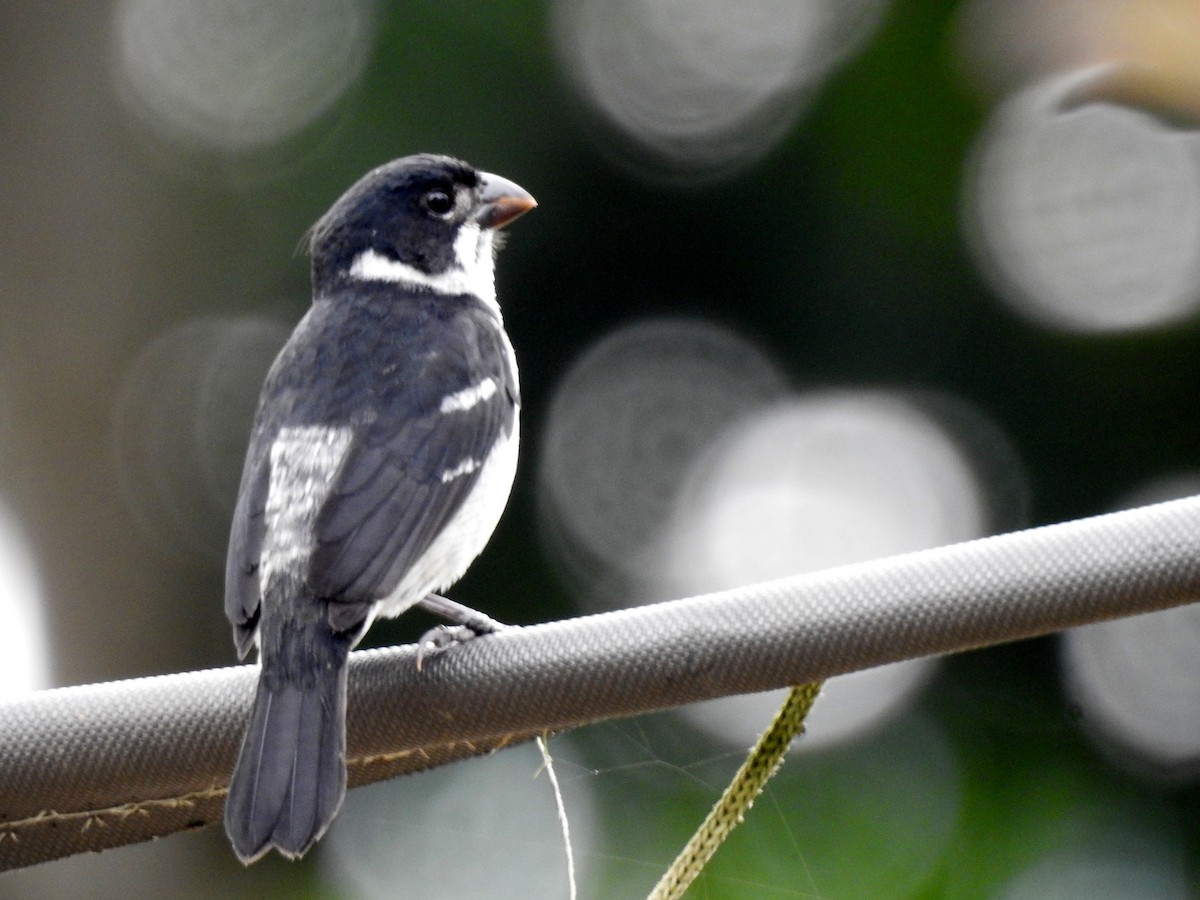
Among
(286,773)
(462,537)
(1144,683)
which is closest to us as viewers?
(286,773)

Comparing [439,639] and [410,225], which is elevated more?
[410,225]

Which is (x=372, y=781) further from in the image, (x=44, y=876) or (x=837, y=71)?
(x=837, y=71)

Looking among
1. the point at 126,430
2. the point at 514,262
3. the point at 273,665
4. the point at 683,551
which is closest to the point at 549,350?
the point at 514,262

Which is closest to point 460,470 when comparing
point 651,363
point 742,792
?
point 742,792

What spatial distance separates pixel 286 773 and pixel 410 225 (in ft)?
6.01

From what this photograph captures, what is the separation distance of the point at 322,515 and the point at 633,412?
639 centimetres

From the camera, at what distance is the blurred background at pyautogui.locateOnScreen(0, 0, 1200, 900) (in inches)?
224

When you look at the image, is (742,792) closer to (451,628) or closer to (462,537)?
(451,628)

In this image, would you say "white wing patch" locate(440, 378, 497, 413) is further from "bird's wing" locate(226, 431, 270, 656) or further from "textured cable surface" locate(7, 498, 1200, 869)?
"textured cable surface" locate(7, 498, 1200, 869)

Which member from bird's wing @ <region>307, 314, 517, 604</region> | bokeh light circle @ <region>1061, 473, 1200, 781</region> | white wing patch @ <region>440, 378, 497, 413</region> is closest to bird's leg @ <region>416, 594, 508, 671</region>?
bird's wing @ <region>307, 314, 517, 604</region>

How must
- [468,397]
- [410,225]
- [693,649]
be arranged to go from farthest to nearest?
[410,225] → [468,397] → [693,649]

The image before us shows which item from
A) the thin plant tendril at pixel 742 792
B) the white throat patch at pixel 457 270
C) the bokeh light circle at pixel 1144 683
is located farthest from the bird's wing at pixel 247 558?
the bokeh light circle at pixel 1144 683

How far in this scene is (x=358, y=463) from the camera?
9.99 feet

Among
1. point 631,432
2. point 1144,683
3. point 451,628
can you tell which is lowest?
point 1144,683
